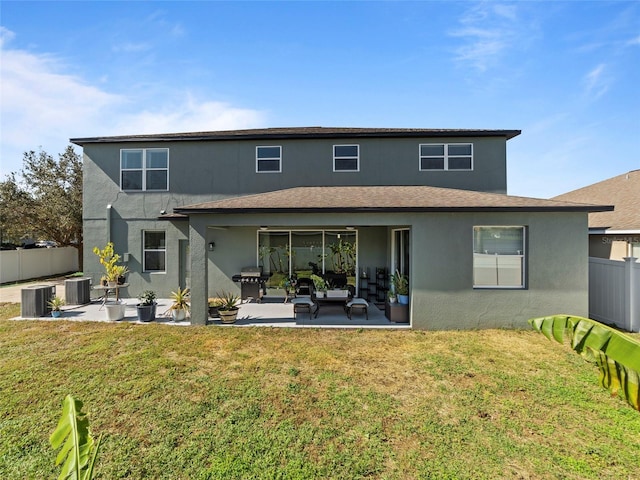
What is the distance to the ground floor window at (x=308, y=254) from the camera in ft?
38.9

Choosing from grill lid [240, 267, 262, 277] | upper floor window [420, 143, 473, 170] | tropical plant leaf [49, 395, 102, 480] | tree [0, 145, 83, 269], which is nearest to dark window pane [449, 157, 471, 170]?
upper floor window [420, 143, 473, 170]

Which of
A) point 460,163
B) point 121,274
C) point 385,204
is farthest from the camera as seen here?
point 460,163

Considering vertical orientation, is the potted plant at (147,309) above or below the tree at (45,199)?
below

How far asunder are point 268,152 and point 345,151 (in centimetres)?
326

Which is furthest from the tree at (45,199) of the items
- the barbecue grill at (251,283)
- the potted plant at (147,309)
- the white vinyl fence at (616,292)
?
the white vinyl fence at (616,292)

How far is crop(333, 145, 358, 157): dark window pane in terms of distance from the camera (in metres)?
12.0

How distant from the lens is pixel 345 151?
1206 centimetres

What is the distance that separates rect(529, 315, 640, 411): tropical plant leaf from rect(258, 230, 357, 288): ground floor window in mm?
9286

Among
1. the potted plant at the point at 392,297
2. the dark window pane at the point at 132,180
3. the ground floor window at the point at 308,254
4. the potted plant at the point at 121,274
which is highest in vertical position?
the dark window pane at the point at 132,180

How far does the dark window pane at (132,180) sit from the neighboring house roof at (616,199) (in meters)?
18.8

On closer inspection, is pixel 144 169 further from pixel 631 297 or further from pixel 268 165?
pixel 631 297

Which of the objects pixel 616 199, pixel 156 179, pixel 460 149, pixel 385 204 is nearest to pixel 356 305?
pixel 385 204

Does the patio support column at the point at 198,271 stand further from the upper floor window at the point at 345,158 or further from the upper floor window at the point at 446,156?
the upper floor window at the point at 446,156

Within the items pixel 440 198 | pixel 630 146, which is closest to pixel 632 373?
pixel 440 198
